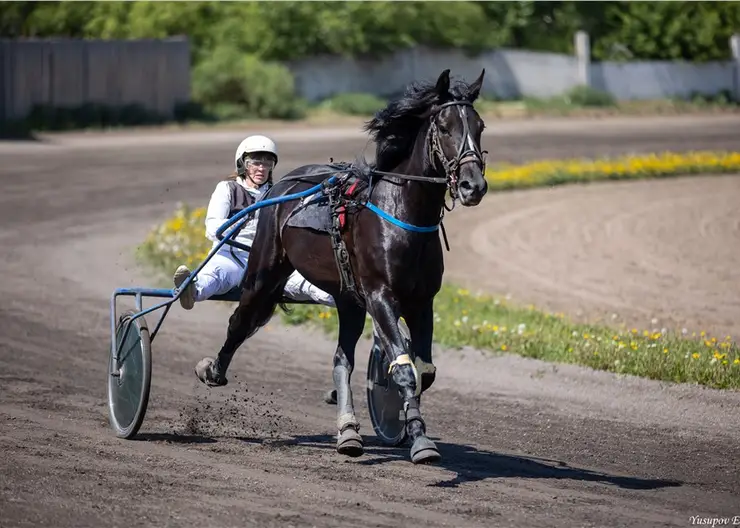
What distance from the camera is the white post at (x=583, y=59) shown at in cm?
3869

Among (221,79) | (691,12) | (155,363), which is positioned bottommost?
(155,363)

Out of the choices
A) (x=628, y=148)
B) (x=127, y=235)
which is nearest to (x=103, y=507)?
(x=127, y=235)

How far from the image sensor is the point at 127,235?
1652 cm

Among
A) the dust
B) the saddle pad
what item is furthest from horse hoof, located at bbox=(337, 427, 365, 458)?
the saddle pad

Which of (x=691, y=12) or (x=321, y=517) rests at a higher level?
(x=691, y=12)

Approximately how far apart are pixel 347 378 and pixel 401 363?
761 mm

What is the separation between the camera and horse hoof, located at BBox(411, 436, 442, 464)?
6277 millimetres

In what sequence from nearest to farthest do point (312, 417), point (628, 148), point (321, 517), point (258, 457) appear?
point (321, 517) → point (258, 457) → point (312, 417) → point (628, 148)

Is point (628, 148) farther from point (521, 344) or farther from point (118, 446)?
point (118, 446)

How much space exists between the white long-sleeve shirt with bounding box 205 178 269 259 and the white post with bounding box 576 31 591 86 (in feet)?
104

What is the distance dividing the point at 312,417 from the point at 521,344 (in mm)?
2445

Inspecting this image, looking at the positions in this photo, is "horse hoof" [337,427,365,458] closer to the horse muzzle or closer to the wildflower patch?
the horse muzzle

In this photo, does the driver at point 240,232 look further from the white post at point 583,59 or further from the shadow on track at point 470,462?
the white post at point 583,59

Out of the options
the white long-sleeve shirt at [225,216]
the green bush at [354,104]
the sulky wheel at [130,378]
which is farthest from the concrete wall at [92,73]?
the sulky wheel at [130,378]
